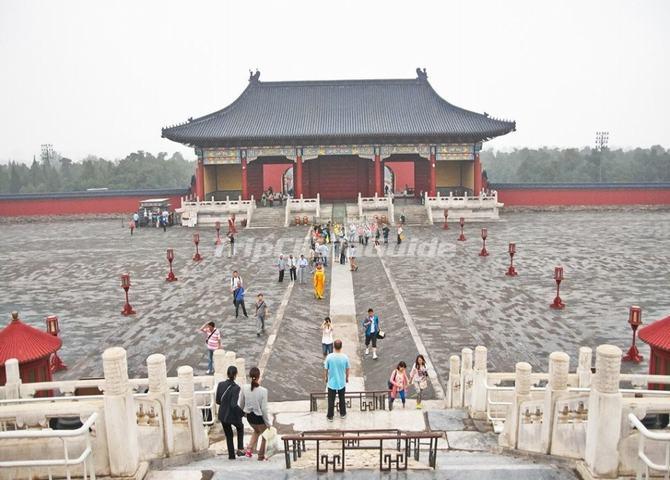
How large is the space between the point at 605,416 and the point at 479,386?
373 centimetres

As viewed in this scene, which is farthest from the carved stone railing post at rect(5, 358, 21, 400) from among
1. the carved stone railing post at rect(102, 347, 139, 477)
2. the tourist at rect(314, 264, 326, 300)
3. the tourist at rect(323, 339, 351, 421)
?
the tourist at rect(314, 264, 326, 300)

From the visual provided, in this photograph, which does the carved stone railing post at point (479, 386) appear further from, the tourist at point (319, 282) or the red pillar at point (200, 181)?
the red pillar at point (200, 181)

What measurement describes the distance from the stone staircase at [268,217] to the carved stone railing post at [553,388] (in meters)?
29.5

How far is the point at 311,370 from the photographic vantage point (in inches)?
535

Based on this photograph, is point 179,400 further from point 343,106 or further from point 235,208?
point 343,106

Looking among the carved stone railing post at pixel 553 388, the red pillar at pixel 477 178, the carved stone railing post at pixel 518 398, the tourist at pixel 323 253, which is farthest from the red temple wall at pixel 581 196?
the carved stone railing post at pixel 553 388

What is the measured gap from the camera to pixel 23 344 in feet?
30.2

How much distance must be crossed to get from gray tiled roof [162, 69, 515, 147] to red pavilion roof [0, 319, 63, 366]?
32588mm

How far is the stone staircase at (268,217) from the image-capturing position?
36.2 metres

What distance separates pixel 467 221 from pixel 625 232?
9.17 metres

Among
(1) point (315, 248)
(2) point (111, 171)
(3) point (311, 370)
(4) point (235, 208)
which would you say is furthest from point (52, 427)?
(2) point (111, 171)

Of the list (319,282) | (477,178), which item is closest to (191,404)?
(319,282)

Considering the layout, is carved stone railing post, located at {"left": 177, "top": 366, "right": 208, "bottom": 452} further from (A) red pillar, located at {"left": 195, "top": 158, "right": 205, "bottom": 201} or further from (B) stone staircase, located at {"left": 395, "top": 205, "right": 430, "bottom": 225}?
(A) red pillar, located at {"left": 195, "top": 158, "right": 205, "bottom": 201}

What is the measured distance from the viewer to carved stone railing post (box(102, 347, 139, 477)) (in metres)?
6.09
